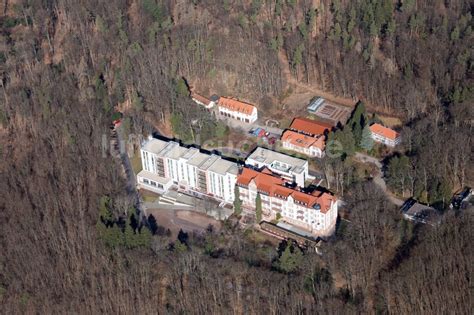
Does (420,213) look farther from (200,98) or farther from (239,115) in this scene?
(200,98)

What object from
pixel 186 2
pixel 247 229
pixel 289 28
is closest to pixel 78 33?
pixel 186 2

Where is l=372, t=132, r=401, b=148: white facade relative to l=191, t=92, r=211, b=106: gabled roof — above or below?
below

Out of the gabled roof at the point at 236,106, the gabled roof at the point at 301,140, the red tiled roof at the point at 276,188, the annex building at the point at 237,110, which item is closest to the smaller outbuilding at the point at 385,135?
the gabled roof at the point at 301,140

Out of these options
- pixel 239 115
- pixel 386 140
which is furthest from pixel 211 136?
pixel 386 140

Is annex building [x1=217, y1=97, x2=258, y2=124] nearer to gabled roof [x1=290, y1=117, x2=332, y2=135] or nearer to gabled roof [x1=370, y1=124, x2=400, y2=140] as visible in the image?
gabled roof [x1=290, y1=117, x2=332, y2=135]

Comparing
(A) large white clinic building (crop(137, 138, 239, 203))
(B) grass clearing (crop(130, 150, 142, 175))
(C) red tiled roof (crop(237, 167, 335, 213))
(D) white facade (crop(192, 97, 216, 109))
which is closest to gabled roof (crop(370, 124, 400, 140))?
(C) red tiled roof (crop(237, 167, 335, 213))

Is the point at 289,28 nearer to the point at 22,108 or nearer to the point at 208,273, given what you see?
the point at 22,108
